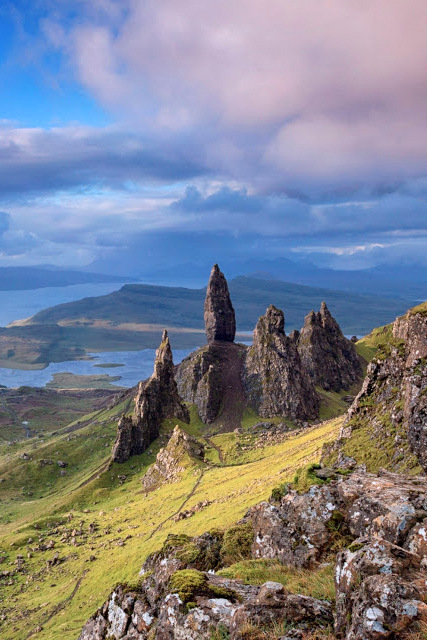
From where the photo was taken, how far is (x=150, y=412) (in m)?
142

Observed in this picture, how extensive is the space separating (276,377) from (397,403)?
130138 millimetres

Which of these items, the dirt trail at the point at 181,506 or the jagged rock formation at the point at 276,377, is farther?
the jagged rock formation at the point at 276,377

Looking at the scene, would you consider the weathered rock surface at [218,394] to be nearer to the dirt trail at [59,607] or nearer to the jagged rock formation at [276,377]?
the jagged rock formation at [276,377]

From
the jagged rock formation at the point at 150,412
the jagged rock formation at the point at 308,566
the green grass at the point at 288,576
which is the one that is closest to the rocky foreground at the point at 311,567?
the jagged rock formation at the point at 308,566

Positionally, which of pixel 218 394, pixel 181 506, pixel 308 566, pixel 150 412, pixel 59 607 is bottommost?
pixel 59 607

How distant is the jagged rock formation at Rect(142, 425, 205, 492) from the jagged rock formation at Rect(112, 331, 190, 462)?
12860 millimetres

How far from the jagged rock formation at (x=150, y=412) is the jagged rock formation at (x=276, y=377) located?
35.2 metres

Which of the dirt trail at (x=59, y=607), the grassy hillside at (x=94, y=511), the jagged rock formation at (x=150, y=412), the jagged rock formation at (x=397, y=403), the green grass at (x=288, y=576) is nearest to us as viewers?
the green grass at (x=288, y=576)

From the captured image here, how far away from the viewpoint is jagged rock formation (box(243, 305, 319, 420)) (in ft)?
569

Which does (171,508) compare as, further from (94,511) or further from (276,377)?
(276,377)

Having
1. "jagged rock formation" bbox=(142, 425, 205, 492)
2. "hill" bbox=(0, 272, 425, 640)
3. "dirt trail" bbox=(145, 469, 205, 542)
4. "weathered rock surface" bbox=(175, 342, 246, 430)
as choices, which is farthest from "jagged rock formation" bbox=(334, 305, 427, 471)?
"weathered rock surface" bbox=(175, 342, 246, 430)

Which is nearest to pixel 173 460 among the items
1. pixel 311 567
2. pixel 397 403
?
pixel 397 403

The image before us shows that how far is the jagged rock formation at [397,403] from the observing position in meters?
44.6

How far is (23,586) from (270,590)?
242ft
